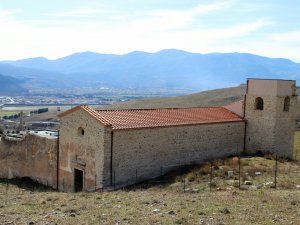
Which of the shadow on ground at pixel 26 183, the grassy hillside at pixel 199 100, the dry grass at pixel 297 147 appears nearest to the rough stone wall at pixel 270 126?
the dry grass at pixel 297 147

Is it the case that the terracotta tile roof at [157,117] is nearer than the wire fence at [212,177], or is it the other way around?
the wire fence at [212,177]

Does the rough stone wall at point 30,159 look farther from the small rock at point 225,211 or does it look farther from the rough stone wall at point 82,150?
the small rock at point 225,211

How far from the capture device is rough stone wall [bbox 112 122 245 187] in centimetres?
2517

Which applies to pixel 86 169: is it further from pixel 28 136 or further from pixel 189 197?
pixel 189 197

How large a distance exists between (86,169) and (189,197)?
386 inches

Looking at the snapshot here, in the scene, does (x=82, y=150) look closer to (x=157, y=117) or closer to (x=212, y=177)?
(x=157, y=117)

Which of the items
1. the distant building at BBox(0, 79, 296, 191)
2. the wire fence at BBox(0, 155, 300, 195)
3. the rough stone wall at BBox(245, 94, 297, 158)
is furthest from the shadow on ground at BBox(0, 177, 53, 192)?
the rough stone wall at BBox(245, 94, 297, 158)

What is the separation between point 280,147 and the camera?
32.3 m

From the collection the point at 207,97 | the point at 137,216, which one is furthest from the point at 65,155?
the point at 207,97

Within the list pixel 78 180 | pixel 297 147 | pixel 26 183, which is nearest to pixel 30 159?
pixel 26 183

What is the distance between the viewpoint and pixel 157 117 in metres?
28.5

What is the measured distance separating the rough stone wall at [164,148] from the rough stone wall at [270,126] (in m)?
1.58

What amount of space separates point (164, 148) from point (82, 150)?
5390mm

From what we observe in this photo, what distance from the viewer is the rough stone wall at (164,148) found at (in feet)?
82.6
